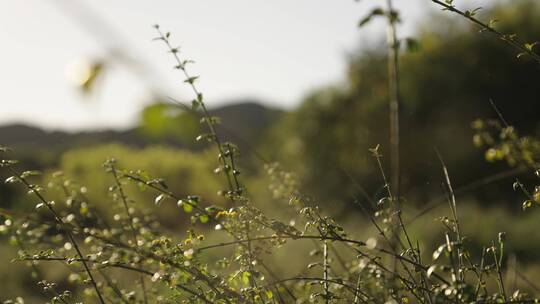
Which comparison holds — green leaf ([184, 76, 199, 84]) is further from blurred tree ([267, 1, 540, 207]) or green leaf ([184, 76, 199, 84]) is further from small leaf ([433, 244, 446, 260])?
blurred tree ([267, 1, 540, 207])

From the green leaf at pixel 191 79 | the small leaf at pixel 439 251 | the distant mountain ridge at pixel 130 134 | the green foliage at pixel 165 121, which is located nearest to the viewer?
Answer: the green foliage at pixel 165 121

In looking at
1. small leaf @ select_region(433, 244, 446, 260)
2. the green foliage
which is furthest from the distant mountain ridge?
small leaf @ select_region(433, 244, 446, 260)

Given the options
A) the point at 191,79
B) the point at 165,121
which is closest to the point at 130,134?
the point at 191,79

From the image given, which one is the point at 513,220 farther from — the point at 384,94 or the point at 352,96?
the point at 352,96

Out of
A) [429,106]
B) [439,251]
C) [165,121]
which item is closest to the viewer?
[165,121]

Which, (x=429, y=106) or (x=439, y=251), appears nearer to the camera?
(x=439, y=251)

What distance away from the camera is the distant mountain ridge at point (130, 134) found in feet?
6.84

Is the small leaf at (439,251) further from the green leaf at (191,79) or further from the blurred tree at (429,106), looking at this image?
the blurred tree at (429,106)

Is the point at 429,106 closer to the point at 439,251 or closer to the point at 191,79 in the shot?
the point at 191,79

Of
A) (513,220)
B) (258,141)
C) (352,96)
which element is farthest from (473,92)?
(258,141)

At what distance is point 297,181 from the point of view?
311 cm

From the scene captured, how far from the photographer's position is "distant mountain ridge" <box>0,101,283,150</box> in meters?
2.09

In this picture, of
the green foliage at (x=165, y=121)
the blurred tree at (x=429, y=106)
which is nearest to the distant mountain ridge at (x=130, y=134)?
the green foliage at (x=165, y=121)

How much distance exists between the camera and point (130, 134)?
3444 centimetres
